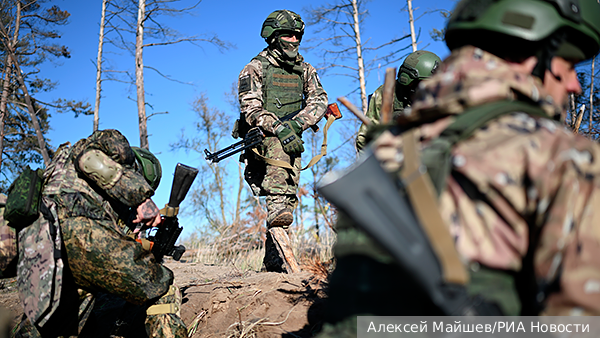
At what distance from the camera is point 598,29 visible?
5.09ft

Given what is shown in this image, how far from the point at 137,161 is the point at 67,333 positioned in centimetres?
150

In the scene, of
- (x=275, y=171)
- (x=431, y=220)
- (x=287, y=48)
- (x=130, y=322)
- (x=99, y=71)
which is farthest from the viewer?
(x=99, y=71)

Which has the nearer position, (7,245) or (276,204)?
(7,245)

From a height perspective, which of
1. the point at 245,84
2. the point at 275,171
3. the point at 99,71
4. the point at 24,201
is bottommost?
the point at 24,201

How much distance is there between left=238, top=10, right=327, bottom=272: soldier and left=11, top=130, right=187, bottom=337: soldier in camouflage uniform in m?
1.76

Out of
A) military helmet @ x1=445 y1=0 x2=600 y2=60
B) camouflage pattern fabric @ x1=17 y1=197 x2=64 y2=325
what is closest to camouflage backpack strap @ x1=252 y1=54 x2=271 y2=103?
camouflage pattern fabric @ x1=17 y1=197 x2=64 y2=325

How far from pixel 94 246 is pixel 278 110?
2.88 meters

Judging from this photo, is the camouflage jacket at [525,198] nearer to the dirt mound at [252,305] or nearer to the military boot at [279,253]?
the dirt mound at [252,305]

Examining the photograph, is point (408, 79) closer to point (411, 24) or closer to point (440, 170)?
point (440, 170)

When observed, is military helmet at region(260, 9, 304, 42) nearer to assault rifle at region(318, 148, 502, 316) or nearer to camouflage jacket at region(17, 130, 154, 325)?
camouflage jacket at region(17, 130, 154, 325)

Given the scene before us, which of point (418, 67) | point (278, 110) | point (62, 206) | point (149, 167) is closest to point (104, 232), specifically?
point (62, 206)

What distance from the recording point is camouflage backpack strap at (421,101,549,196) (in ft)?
4.00

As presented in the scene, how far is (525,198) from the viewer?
1188 mm

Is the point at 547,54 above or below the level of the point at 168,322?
above
